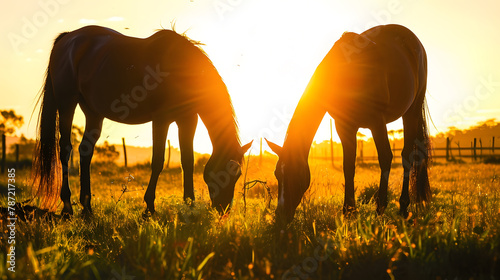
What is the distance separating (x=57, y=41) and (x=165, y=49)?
265cm

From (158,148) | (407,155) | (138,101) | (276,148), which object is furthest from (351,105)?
(138,101)

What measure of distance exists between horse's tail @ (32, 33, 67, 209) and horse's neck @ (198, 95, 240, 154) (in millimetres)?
2650

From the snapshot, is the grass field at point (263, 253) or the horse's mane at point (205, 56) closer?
the grass field at point (263, 253)

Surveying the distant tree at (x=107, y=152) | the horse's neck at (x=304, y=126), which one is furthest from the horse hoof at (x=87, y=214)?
the distant tree at (x=107, y=152)

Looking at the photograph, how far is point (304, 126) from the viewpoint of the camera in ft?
16.9

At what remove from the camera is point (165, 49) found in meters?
6.29

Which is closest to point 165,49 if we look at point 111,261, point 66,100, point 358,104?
point 66,100

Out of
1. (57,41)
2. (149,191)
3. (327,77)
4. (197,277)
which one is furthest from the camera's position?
(57,41)

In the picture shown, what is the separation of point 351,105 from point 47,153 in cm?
498

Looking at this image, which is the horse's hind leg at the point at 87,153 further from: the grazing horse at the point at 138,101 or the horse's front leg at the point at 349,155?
the horse's front leg at the point at 349,155

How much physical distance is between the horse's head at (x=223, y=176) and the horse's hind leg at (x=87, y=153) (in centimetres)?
204

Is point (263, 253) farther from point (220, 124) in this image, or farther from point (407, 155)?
point (407, 155)

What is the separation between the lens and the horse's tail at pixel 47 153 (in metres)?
6.44

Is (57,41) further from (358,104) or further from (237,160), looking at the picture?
(358,104)
